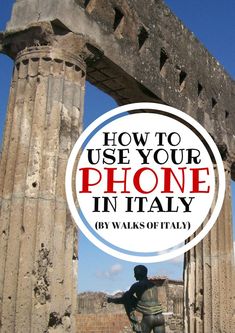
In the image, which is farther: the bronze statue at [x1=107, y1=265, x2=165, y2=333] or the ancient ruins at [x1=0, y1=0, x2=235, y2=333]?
the bronze statue at [x1=107, y1=265, x2=165, y2=333]

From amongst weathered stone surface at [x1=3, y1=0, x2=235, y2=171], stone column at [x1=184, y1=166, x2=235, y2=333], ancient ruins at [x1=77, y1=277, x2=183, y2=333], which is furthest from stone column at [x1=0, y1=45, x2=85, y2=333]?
ancient ruins at [x1=77, y1=277, x2=183, y2=333]

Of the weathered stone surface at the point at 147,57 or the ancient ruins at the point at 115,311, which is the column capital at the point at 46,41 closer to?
the weathered stone surface at the point at 147,57

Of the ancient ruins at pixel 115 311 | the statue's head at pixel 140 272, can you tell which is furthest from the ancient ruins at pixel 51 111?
the ancient ruins at pixel 115 311

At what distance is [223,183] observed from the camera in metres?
11.6

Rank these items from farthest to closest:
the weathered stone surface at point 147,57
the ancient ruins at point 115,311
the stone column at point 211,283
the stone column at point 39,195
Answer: the ancient ruins at point 115,311, the stone column at point 211,283, the weathered stone surface at point 147,57, the stone column at point 39,195

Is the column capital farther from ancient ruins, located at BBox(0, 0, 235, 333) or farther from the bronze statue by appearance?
the bronze statue

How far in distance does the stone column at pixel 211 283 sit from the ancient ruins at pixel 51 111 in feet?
11.1

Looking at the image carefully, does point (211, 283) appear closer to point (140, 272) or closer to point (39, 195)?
point (140, 272)

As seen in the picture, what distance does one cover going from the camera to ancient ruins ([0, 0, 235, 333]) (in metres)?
6.29

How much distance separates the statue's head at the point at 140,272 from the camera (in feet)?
29.2

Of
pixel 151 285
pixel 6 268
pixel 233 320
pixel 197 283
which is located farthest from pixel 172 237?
pixel 6 268

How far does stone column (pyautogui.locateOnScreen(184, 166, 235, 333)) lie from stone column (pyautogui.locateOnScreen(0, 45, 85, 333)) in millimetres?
4742

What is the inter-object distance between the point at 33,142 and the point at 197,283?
5685 millimetres

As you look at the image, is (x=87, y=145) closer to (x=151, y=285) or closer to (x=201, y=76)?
(x=151, y=285)
